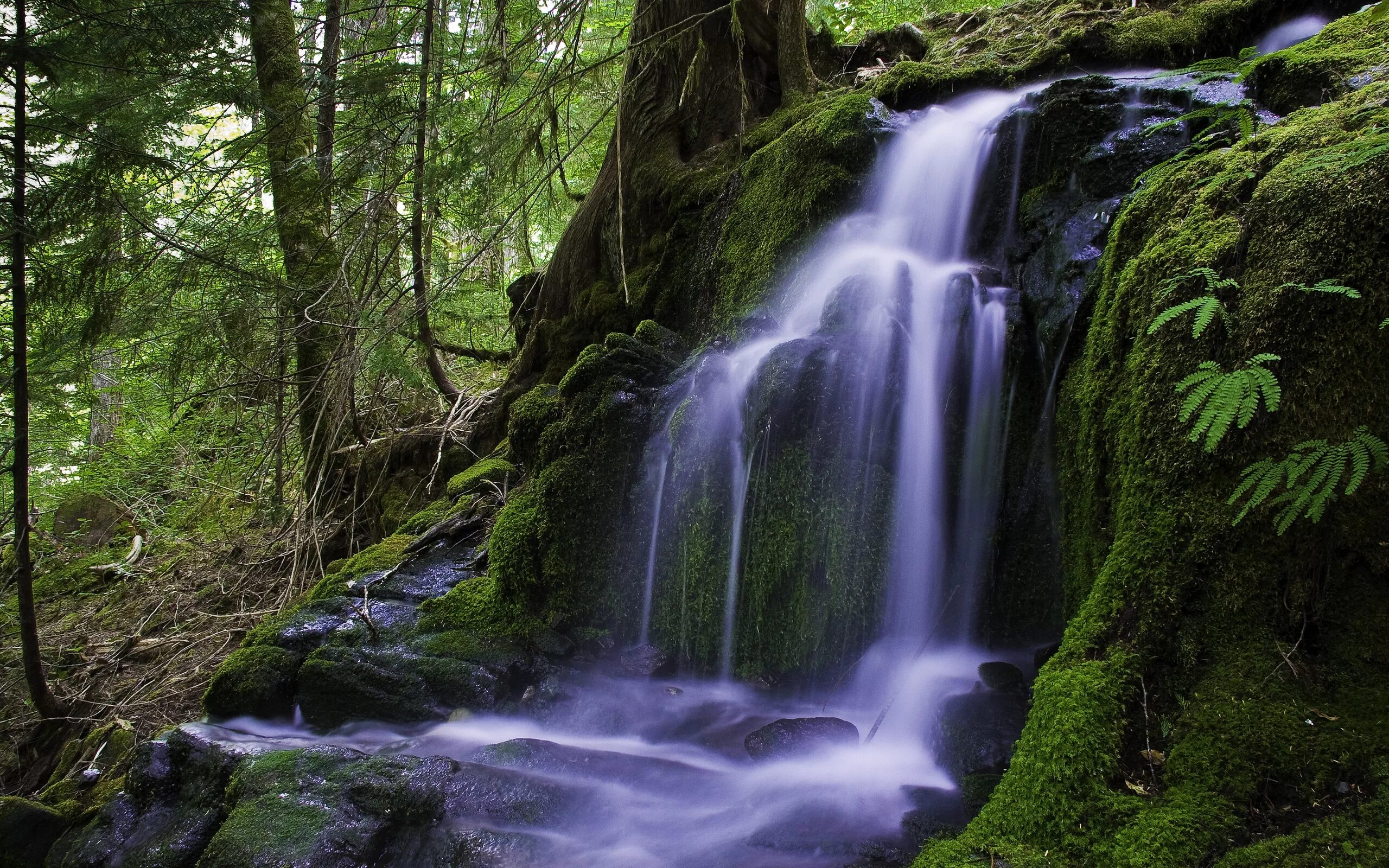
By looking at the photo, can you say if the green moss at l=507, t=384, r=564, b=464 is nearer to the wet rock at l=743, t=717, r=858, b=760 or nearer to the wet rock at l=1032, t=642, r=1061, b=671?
the wet rock at l=743, t=717, r=858, b=760

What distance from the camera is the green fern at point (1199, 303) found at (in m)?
2.25

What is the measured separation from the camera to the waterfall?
12.3 feet

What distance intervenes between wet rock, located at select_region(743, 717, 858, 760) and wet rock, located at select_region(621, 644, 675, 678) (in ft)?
2.50

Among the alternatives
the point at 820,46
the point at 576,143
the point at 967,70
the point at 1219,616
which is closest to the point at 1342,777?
the point at 1219,616

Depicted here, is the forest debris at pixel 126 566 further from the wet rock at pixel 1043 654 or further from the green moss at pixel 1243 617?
the green moss at pixel 1243 617

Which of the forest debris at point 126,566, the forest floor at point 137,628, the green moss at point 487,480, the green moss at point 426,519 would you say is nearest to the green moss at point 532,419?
the green moss at point 487,480

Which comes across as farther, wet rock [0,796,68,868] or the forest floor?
the forest floor

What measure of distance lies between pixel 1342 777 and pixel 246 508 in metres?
9.57

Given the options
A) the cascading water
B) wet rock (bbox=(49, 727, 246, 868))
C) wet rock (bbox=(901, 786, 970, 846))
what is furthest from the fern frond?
wet rock (bbox=(49, 727, 246, 868))

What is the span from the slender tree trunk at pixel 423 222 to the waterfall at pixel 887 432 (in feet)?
5.93

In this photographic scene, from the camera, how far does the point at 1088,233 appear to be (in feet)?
12.5

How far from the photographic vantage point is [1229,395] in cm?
206

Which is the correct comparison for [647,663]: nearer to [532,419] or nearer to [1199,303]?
[532,419]

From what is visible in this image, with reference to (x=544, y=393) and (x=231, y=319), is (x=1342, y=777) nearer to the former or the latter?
(x=544, y=393)
